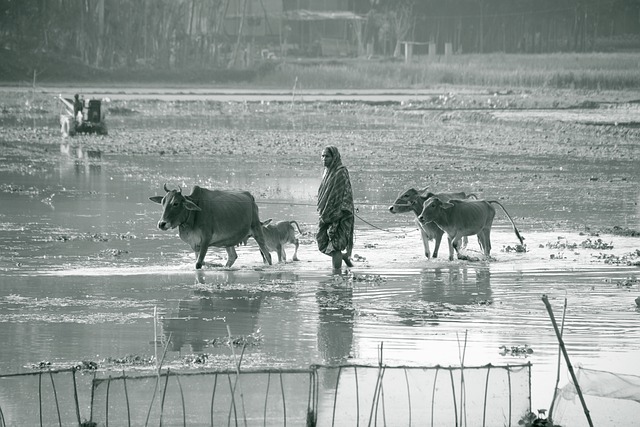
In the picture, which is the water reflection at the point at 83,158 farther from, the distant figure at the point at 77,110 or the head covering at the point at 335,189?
the head covering at the point at 335,189

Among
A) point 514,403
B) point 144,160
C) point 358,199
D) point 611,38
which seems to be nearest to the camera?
point 514,403

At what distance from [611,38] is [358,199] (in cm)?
7653

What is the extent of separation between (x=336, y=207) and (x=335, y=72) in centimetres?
6623

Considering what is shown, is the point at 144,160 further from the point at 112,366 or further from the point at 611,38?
the point at 611,38

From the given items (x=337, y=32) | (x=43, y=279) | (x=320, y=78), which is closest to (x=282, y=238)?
(x=43, y=279)

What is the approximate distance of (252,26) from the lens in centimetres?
9762

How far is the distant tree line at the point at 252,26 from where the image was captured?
292 feet

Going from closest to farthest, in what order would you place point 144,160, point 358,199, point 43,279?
point 43,279 → point 358,199 → point 144,160

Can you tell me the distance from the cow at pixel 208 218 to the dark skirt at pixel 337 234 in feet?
3.11

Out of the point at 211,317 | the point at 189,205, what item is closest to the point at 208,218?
the point at 189,205

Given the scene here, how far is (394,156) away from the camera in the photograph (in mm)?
32750

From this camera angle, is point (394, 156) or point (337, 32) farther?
point (337, 32)

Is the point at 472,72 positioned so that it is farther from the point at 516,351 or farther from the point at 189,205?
the point at 516,351

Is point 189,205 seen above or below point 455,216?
above
